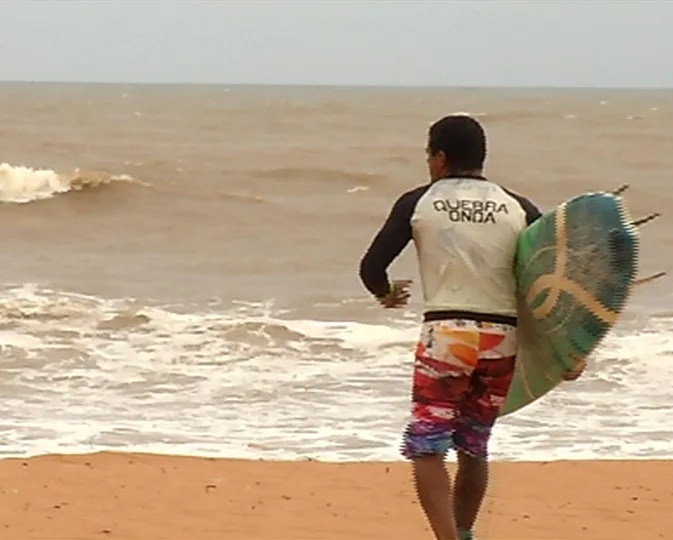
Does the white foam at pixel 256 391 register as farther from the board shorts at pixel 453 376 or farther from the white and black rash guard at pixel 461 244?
the white and black rash guard at pixel 461 244

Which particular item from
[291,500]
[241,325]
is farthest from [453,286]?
[241,325]

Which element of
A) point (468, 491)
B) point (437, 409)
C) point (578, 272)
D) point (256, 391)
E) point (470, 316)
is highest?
point (578, 272)

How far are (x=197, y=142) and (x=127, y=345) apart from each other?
28.7 metres

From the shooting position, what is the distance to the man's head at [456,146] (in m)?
3.67

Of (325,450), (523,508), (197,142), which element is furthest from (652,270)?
(197,142)

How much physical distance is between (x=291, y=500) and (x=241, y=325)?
16.6 ft

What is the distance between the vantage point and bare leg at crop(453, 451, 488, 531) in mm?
3859

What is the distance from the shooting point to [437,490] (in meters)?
3.67

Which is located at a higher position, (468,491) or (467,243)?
(467,243)

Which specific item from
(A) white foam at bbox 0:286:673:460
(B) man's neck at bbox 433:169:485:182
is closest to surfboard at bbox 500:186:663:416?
(B) man's neck at bbox 433:169:485:182

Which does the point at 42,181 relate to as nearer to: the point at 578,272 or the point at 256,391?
the point at 256,391

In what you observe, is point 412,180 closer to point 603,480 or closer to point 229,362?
point 229,362

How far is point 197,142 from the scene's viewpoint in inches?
1500

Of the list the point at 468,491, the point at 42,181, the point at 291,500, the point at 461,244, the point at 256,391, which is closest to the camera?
the point at 461,244
